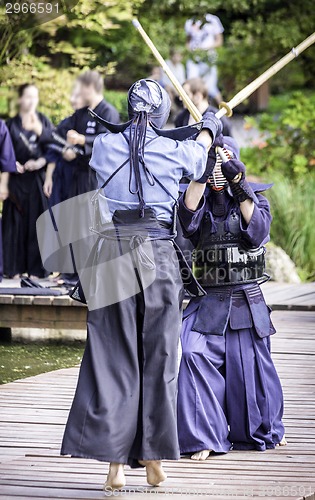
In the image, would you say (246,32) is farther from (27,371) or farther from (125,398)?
(125,398)

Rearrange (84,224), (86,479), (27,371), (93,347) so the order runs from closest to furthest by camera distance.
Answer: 1. (93,347)
2. (86,479)
3. (27,371)
4. (84,224)

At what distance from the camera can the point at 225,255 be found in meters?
5.56

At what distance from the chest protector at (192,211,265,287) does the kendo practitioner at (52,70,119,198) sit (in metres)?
4.16

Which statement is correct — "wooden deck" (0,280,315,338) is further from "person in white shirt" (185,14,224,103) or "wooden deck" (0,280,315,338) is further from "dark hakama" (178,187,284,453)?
"person in white shirt" (185,14,224,103)

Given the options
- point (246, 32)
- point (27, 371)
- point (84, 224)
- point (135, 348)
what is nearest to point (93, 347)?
point (135, 348)

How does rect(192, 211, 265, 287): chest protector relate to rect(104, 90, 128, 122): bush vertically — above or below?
below

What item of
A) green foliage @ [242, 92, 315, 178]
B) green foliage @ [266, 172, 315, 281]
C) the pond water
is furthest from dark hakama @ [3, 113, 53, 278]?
green foliage @ [242, 92, 315, 178]

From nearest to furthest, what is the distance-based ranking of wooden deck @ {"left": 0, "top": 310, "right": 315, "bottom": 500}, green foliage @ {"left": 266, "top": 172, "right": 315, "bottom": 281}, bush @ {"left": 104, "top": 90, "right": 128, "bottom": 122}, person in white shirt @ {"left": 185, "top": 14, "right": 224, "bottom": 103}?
wooden deck @ {"left": 0, "top": 310, "right": 315, "bottom": 500} → green foliage @ {"left": 266, "top": 172, "right": 315, "bottom": 281} → bush @ {"left": 104, "top": 90, "right": 128, "bottom": 122} → person in white shirt @ {"left": 185, "top": 14, "right": 224, "bottom": 103}

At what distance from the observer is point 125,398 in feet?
15.0

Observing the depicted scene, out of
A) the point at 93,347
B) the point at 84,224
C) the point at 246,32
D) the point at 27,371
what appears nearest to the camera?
the point at 93,347

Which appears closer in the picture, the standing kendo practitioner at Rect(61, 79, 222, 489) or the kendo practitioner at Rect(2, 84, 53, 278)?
the standing kendo practitioner at Rect(61, 79, 222, 489)

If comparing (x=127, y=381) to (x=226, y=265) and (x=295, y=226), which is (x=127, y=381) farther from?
(x=295, y=226)

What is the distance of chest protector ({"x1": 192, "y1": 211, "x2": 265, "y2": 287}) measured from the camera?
218 inches

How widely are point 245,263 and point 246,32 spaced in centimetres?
1167
